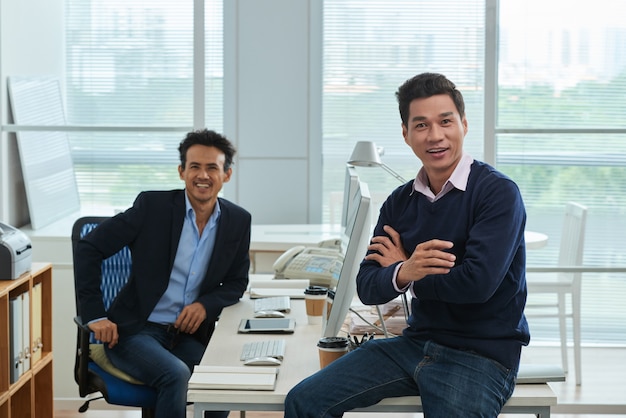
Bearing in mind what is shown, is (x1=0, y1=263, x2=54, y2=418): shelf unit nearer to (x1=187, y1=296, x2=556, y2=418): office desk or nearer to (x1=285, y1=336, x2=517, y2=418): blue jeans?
(x1=187, y1=296, x2=556, y2=418): office desk

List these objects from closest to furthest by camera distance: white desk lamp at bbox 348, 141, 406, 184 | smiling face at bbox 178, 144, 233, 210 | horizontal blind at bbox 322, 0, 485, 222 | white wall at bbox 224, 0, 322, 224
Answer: white desk lamp at bbox 348, 141, 406, 184 → smiling face at bbox 178, 144, 233, 210 → horizontal blind at bbox 322, 0, 485, 222 → white wall at bbox 224, 0, 322, 224

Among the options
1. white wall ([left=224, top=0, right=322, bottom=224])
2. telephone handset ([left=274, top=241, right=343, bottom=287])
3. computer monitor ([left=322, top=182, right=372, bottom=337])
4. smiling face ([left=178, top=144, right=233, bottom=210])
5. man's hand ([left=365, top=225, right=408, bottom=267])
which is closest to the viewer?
computer monitor ([left=322, top=182, right=372, bottom=337])

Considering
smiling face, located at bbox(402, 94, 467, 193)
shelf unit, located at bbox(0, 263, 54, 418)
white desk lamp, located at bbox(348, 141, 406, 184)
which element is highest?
smiling face, located at bbox(402, 94, 467, 193)

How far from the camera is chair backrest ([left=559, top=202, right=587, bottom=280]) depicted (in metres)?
4.57

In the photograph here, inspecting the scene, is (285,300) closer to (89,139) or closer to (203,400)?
(203,400)

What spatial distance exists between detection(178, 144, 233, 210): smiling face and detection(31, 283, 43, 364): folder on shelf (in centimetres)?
76

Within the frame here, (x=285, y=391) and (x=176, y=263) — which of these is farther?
(x=176, y=263)

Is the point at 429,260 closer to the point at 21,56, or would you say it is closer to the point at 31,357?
the point at 31,357

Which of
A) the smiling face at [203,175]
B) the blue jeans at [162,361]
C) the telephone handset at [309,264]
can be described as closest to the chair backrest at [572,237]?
the telephone handset at [309,264]

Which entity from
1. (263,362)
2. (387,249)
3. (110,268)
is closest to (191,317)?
(110,268)

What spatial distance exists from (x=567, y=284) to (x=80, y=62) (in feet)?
8.83

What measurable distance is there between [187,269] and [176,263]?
0.05 m

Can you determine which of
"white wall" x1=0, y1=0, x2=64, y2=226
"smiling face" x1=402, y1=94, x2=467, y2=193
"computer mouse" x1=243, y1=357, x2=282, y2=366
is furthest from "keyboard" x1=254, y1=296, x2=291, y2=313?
"white wall" x1=0, y1=0, x2=64, y2=226

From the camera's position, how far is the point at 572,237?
4.59 meters
